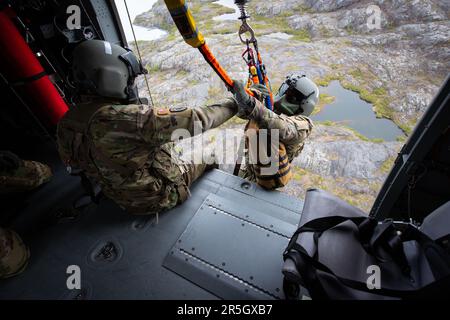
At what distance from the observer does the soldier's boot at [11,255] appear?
1.60 metres

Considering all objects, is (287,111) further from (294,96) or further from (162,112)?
(162,112)

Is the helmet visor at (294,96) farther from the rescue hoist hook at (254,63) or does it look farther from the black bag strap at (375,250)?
the black bag strap at (375,250)

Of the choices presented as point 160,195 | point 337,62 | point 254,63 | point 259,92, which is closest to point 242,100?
point 259,92

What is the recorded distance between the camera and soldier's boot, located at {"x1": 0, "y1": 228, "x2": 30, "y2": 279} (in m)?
1.60

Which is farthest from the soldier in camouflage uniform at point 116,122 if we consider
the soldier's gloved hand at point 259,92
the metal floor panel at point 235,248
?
the metal floor panel at point 235,248

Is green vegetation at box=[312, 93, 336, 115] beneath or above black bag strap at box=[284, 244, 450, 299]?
beneath

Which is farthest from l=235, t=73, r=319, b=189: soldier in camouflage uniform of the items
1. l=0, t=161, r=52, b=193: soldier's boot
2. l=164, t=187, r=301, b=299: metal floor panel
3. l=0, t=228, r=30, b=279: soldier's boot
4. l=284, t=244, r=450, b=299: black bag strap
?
l=0, t=161, r=52, b=193: soldier's boot

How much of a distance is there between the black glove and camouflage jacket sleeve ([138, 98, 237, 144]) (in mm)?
1675

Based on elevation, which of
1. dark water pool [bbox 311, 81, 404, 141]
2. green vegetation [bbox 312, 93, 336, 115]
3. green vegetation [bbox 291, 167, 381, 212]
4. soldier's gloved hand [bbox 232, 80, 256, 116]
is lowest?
green vegetation [bbox 291, 167, 381, 212]

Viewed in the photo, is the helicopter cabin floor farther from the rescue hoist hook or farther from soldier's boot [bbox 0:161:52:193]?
the rescue hoist hook

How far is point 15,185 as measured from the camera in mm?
2246

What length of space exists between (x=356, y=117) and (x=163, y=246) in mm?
10614

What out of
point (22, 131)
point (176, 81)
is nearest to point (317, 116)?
point (176, 81)

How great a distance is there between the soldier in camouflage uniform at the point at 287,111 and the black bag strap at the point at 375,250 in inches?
35.5
